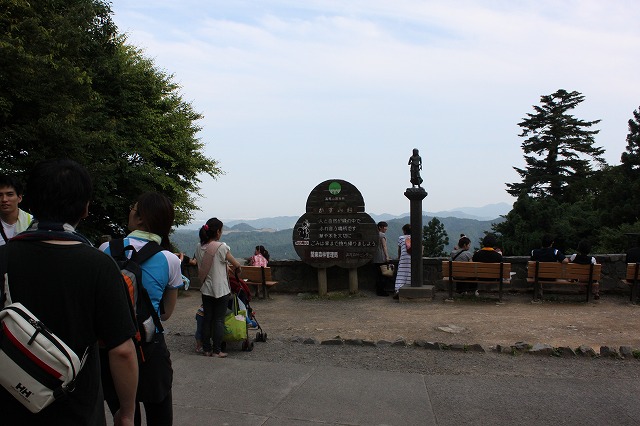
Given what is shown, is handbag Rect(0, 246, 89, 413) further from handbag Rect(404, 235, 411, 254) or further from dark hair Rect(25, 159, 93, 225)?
handbag Rect(404, 235, 411, 254)

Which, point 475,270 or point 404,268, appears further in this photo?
point 404,268

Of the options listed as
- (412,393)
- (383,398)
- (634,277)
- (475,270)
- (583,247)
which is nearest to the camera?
(383,398)

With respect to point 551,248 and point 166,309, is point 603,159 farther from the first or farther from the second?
point 166,309

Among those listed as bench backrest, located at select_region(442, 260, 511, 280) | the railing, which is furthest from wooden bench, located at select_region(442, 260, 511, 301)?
the railing

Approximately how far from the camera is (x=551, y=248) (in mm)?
10625

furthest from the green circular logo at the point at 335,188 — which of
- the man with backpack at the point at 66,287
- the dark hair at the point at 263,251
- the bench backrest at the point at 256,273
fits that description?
the man with backpack at the point at 66,287

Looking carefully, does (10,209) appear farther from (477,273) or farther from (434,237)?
(434,237)

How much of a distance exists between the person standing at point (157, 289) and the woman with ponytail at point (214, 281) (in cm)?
290

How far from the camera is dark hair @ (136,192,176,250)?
3.02 metres

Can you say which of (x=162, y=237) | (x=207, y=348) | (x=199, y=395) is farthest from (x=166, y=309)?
(x=207, y=348)

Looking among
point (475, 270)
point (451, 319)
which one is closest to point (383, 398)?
point (451, 319)

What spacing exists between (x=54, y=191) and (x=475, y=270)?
9219 mm

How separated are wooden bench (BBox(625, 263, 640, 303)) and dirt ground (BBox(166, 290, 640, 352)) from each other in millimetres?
223

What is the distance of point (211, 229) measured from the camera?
6.03 meters
